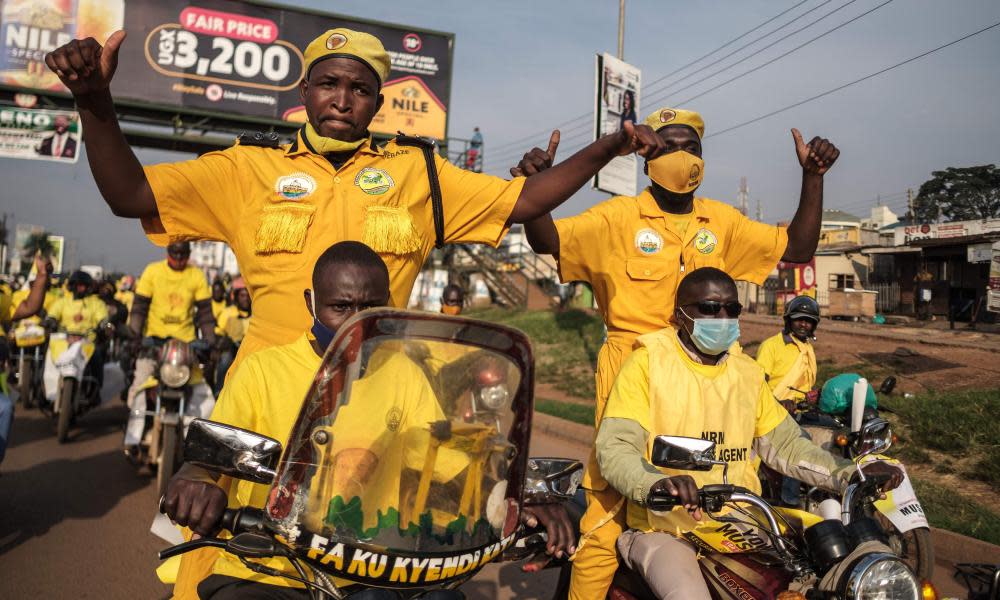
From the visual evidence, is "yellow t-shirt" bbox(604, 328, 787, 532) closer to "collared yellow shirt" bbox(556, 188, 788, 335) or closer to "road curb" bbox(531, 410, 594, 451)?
"collared yellow shirt" bbox(556, 188, 788, 335)

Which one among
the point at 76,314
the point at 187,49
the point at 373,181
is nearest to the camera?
the point at 373,181

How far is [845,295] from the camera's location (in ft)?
93.1

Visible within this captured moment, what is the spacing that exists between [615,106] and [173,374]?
11495 millimetres

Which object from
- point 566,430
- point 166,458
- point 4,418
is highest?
point 4,418

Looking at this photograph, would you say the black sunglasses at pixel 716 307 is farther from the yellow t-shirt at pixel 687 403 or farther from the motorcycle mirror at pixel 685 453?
the motorcycle mirror at pixel 685 453

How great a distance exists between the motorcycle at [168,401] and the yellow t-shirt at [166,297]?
38cm

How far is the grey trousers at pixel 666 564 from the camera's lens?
8.26 ft

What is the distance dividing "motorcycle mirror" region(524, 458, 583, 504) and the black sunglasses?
1.15 metres

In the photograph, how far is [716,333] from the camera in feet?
10.4

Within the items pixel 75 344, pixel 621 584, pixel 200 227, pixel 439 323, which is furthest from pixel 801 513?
pixel 75 344

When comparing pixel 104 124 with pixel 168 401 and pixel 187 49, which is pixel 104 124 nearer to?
pixel 168 401

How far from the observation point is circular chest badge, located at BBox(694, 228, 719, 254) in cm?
399

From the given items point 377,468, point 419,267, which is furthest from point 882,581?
point 419,267

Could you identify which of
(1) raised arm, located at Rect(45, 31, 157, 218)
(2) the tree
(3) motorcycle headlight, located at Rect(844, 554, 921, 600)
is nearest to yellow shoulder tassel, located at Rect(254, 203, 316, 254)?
(1) raised arm, located at Rect(45, 31, 157, 218)
